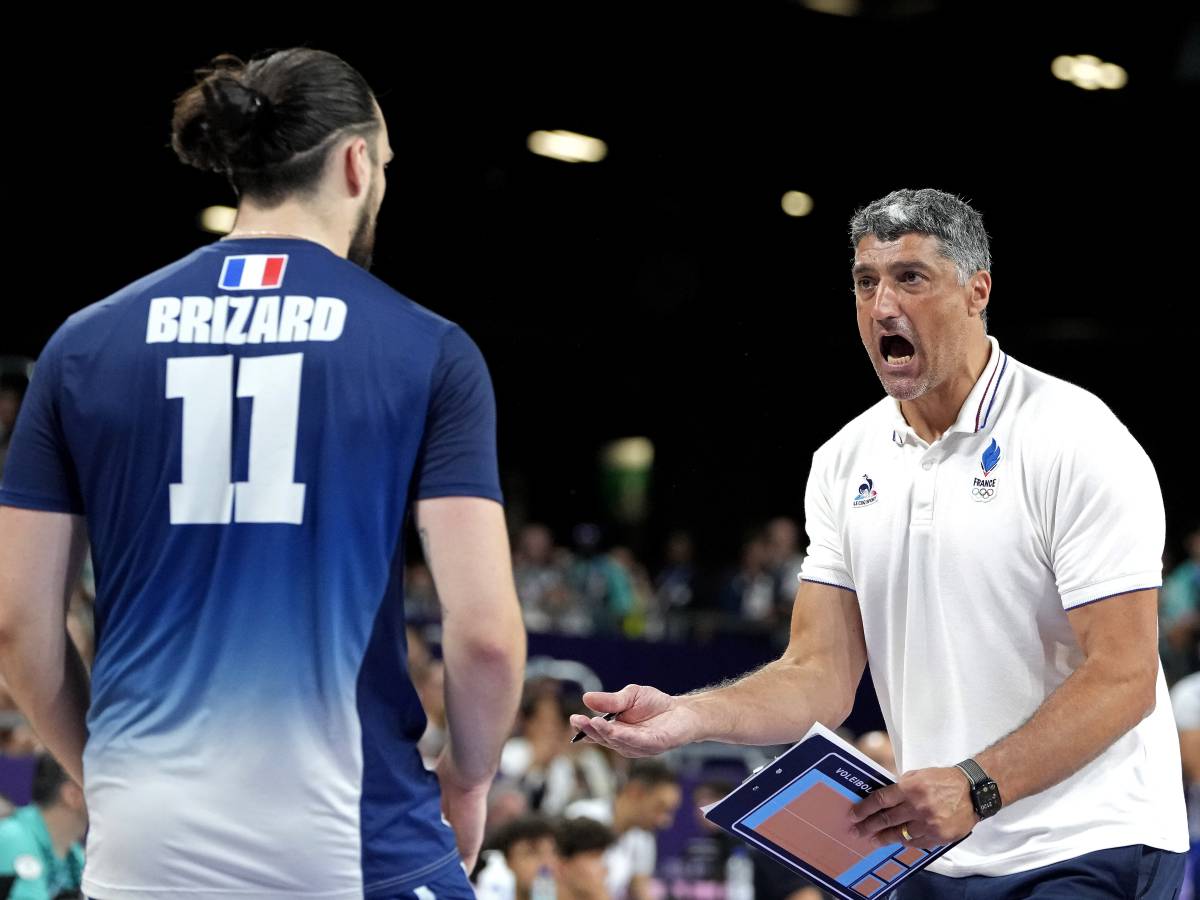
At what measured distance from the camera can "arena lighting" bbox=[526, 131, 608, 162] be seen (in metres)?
14.8

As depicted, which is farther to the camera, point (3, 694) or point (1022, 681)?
point (3, 694)

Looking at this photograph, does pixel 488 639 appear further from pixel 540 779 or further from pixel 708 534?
pixel 708 534

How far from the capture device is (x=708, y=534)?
2167cm

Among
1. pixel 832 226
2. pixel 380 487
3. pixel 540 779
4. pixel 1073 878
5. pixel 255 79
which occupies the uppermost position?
pixel 832 226

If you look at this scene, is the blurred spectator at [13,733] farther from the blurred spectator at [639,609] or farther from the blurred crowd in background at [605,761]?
the blurred spectator at [639,609]

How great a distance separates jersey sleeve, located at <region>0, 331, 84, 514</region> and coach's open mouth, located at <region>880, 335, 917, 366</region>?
5.05 feet

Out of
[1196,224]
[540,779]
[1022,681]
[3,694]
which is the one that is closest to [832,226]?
[1196,224]

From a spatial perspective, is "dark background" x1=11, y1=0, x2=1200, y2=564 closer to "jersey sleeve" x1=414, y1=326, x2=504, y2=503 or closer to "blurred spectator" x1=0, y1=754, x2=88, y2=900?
"blurred spectator" x1=0, y1=754, x2=88, y2=900

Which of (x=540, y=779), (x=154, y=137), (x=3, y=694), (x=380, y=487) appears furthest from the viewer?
(x=154, y=137)

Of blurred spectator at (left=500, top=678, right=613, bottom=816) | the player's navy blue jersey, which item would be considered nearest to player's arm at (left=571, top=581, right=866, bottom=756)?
the player's navy blue jersey

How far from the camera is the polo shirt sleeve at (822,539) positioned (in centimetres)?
325

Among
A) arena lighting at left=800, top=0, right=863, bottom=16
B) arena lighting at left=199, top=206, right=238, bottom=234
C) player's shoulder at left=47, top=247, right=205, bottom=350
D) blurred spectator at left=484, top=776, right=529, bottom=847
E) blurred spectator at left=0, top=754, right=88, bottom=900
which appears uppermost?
arena lighting at left=800, top=0, right=863, bottom=16

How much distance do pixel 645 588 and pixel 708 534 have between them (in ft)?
14.4

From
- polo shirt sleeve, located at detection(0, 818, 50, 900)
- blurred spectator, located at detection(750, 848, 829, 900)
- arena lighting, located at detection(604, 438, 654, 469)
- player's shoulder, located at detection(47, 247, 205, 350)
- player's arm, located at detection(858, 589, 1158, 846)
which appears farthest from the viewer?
arena lighting, located at detection(604, 438, 654, 469)
